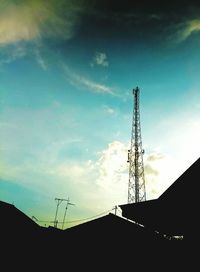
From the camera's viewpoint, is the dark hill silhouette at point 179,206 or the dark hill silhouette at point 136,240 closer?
the dark hill silhouette at point 179,206

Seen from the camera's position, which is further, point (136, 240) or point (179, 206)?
point (136, 240)

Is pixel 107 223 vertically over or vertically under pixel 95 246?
over

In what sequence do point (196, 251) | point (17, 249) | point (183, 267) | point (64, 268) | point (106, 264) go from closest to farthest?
point (196, 251) → point (183, 267) → point (106, 264) → point (64, 268) → point (17, 249)

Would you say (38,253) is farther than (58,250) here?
Yes

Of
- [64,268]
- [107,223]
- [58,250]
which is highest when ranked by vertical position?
[107,223]

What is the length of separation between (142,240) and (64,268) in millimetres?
6836

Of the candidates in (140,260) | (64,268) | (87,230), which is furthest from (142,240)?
(64,268)

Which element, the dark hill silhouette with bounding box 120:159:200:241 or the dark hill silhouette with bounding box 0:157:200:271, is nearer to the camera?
the dark hill silhouette with bounding box 120:159:200:241

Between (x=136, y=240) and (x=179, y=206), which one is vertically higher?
(x=179, y=206)

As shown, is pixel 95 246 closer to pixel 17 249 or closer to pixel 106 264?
pixel 106 264

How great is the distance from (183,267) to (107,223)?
4.60m

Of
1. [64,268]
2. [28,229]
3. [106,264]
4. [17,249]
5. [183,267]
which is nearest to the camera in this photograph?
[183,267]

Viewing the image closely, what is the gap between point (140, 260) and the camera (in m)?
10.5

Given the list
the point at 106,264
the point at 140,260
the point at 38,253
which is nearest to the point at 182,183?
the point at 140,260
